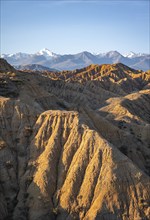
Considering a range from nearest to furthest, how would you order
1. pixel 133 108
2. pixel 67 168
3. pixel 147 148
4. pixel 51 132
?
pixel 67 168, pixel 51 132, pixel 147 148, pixel 133 108

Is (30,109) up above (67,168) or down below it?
above

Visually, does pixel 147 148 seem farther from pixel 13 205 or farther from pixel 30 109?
pixel 13 205

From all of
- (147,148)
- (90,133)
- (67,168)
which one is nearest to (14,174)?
(67,168)

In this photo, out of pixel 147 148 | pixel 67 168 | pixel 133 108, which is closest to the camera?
pixel 67 168

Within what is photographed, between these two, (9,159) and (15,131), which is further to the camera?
(15,131)

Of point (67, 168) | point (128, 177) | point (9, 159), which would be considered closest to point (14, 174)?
point (9, 159)

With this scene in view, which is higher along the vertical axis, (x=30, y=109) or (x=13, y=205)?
(x=30, y=109)

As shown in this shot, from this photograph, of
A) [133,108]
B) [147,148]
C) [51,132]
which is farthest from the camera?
[133,108]

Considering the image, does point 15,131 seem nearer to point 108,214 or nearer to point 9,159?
point 9,159

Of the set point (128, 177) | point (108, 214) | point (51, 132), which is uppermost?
point (51, 132)
